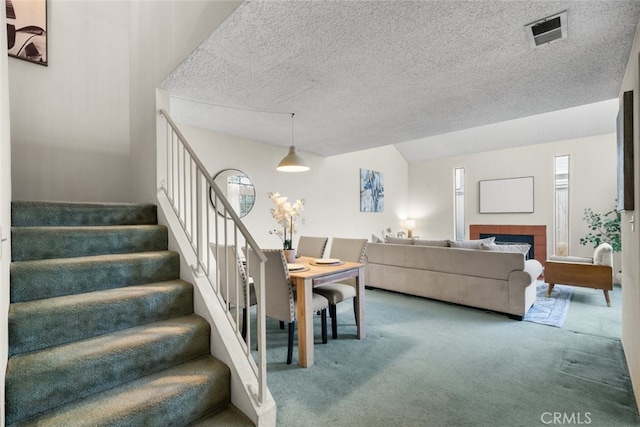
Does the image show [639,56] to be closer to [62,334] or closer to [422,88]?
[422,88]

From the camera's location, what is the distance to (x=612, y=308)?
145 inches

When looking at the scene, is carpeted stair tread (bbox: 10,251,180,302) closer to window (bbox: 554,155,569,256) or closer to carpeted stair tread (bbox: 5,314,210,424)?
carpeted stair tread (bbox: 5,314,210,424)

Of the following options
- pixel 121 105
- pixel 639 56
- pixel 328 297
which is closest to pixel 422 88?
pixel 639 56

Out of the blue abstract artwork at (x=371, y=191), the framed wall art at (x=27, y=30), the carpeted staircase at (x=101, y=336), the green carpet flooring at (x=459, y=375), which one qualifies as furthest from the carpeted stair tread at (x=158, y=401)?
the blue abstract artwork at (x=371, y=191)

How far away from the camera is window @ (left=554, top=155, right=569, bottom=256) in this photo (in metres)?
5.92

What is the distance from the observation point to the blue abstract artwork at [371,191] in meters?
6.59

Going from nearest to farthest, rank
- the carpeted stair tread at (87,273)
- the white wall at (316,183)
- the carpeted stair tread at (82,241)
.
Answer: the carpeted stair tread at (87,273)
the carpeted stair tread at (82,241)
the white wall at (316,183)

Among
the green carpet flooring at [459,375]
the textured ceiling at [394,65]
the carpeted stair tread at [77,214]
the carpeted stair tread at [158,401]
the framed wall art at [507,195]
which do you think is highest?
the textured ceiling at [394,65]

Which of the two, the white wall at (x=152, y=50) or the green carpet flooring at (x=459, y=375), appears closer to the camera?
the green carpet flooring at (x=459, y=375)

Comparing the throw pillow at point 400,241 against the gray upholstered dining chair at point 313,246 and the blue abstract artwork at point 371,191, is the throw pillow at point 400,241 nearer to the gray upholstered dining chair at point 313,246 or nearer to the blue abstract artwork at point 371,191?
the gray upholstered dining chair at point 313,246

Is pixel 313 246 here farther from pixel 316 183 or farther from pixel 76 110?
pixel 76 110

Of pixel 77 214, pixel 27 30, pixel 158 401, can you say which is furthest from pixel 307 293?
pixel 27 30

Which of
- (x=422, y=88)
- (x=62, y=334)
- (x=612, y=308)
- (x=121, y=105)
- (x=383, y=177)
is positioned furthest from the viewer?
(x=383, y=177)

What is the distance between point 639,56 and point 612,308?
132 inches
